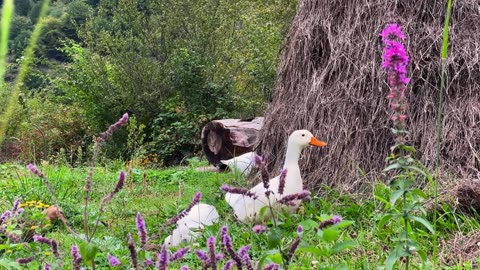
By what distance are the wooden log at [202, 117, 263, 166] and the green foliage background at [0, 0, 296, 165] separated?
4211 millimetres

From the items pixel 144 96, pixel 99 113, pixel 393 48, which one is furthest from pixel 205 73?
pixel 393 48

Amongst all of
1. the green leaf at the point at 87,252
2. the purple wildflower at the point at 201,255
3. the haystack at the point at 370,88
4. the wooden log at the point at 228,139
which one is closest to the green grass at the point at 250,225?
the purple wildflower at the point at 201,255

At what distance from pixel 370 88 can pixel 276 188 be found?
118 centimetres

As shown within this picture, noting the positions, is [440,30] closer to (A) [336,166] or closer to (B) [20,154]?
(A) [336,166]

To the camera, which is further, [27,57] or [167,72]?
[167,72]

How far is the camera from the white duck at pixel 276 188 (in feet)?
12.6

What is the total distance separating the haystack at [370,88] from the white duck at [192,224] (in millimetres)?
1040

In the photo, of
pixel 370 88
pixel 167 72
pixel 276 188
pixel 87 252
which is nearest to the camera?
pixel 87 252

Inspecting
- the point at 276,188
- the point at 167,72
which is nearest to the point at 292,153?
the point at 276,188

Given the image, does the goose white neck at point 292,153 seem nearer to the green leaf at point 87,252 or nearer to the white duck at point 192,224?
the white duck at point 192,224

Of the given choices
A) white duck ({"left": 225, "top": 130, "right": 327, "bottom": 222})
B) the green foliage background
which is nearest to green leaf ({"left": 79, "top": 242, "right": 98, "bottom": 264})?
white duck ({"left": 225, "top": 130, "right": 327, "bottom": 222})

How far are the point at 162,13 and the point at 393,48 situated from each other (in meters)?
14.1

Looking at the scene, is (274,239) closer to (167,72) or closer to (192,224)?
(192,224)

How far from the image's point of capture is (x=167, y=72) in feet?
48.0
